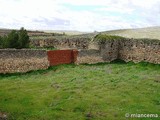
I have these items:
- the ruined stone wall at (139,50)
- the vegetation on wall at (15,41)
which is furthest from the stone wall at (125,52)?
the vegetation on wall at (15,41)

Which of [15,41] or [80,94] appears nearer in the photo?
[80,94]

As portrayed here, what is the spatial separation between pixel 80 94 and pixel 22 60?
1084 cm

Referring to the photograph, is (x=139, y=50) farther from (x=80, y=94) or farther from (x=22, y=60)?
(x=80, y=94)

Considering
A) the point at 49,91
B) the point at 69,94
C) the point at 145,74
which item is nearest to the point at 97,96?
the point at 69,94

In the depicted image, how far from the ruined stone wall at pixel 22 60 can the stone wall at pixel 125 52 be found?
4.78 m

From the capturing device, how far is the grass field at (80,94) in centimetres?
2011

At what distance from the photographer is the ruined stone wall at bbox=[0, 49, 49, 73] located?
32.0 m

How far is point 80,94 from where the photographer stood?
79.2 feet

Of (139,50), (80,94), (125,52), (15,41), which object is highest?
(15,41)

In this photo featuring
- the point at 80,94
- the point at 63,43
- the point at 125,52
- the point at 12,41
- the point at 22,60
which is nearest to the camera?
the point at 80,94

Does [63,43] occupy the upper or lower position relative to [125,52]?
upper

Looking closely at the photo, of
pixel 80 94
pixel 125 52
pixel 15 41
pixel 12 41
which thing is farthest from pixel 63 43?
pixel 80 94

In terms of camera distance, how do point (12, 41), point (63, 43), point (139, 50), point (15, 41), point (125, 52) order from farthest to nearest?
point (63, 43) < point (125, 52) < point (15, 41) < point (12, 41) < point (139, 50)

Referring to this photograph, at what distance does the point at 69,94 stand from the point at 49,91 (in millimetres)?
1808
